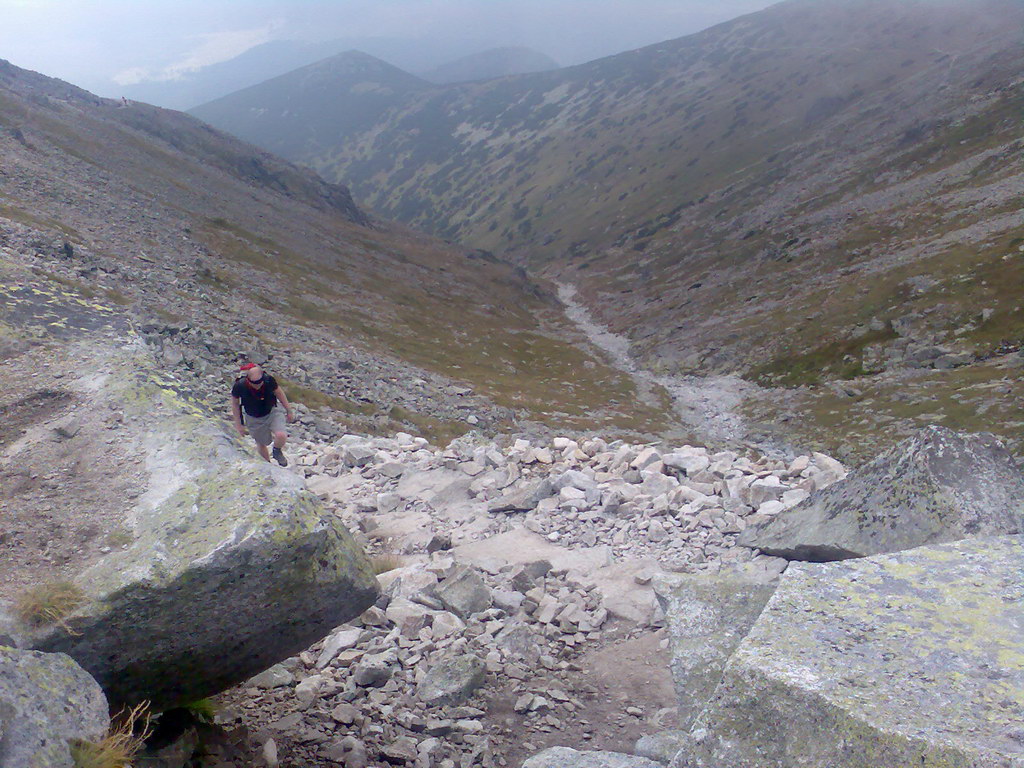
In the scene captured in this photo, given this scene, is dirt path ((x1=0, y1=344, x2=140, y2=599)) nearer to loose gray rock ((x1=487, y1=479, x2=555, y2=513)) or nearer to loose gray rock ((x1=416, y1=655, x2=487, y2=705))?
loose gray rock ((x1=416, y1=655, x2=487, y2=705))

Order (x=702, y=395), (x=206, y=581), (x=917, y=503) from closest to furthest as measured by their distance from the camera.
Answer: (x=206, y=581), (x=917, y=503), (x=702, y=395)

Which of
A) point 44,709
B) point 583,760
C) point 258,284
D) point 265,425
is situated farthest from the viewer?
point 258,284

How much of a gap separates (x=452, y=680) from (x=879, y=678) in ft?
17.7

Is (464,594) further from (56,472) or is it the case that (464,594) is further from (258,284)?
(258,284)

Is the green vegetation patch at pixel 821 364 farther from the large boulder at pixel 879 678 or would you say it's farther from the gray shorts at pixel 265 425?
the large boulder at pixel 879 678

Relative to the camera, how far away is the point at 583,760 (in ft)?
19.7

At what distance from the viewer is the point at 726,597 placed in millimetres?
7426

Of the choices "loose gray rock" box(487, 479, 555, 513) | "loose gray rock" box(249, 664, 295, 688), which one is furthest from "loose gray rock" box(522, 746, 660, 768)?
"loose gray rock" box(487, 479, 555, 513)

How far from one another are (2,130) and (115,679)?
100760 millimetres

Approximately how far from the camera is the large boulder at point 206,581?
5.57 metres

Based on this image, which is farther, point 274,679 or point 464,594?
point 464,594

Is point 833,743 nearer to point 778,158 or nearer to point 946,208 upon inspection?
point 946,208

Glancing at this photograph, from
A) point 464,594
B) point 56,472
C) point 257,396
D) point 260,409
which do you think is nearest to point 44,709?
point 56,472

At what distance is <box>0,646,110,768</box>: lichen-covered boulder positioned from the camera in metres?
4.38
